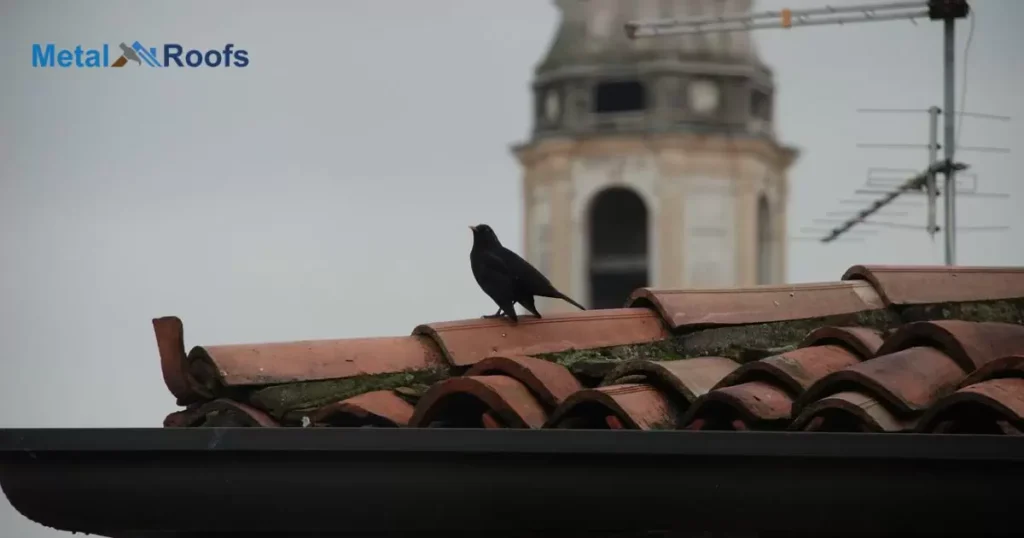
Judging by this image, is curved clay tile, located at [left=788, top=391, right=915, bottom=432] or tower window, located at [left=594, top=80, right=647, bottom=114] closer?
curved clay tile, located at [left=788, top=391, right=915, bottom=432]

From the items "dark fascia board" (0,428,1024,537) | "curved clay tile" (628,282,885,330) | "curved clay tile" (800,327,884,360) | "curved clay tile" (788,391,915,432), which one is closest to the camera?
"dark fascia board" (0,428,1024,537)

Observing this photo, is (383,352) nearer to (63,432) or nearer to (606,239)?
(63,432)

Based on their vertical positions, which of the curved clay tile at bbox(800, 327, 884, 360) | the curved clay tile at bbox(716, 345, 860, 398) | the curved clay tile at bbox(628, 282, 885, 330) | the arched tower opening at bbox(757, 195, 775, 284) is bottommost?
the curved clay tile at bbox(716, 345, 860, 398)

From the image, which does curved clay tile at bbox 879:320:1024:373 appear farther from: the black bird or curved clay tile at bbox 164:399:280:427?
curved clay tile at bbox 164:399:280:427

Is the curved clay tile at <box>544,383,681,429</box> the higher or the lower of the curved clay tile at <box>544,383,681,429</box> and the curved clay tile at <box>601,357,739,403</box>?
the lower

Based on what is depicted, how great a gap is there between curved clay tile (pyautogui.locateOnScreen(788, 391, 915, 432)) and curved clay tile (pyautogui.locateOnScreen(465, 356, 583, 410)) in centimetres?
42

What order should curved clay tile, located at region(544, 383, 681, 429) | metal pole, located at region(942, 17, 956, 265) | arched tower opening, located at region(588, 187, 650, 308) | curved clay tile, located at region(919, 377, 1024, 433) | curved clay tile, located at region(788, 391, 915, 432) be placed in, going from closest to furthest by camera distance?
1. curved clay tile, located at region(919, 377, 1024, 433)
2. curved clay tile, located at region(788, 391, 915, 432)
3. curved clay tile, located at region(544, 383, 681, 429)
4. metal pole, located at region(942, 17, 956, 265)
5. arched tower opening, located at region(588, 187, 650, 308)

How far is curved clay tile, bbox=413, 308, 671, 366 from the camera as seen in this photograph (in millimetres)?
3705

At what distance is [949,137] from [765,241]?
30350 millimetres

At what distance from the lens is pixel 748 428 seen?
305cm

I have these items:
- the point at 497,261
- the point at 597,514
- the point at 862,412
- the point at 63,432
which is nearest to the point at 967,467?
the point at 862,412

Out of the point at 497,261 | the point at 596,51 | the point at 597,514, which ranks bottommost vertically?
the point at 597,514

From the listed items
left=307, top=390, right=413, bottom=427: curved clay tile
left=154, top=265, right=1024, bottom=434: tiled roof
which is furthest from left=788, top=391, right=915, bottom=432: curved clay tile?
left=307, top=390, right=413, bottom=427: curved clay tile

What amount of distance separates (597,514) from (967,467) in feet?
1.64
